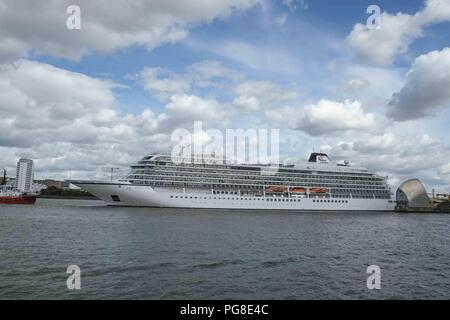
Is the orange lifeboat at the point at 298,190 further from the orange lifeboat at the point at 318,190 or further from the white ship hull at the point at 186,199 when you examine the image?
the orange lifeboat at the point at 318,190

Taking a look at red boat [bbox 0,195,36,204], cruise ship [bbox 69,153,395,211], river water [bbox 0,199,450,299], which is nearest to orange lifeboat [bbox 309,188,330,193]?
cruise ship [bbox 69,153,395,211]

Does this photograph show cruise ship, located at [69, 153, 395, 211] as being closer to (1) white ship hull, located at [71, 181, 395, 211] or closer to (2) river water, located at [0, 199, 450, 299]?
(1) white ship hull, located at [71, 181, 395, 211]

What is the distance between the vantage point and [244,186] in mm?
101938

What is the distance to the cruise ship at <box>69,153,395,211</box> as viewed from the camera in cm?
9175

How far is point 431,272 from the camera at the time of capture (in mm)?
26484

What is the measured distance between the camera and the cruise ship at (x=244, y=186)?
91750 millimetres

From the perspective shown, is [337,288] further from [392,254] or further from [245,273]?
[392,254]

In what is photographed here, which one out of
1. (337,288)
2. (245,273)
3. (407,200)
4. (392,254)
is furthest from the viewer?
(407,200)

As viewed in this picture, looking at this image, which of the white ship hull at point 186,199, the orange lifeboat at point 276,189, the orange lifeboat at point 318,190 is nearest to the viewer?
the white ship hull at point 186,199

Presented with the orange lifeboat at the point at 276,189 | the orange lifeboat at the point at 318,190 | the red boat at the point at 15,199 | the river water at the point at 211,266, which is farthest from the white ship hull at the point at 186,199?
the river water at the point at 211,266

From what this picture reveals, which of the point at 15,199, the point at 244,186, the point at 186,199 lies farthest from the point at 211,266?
the point at 15,199

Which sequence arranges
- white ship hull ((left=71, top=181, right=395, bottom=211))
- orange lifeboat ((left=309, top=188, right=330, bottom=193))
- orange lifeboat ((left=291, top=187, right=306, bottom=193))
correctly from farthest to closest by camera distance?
orange lifeboat ((left=309, top=188, right=330, bottom=193)), orange lifeboat ((left=291, top=187, right=306, bottom=193)), white ship hull ((left=71, top=181, right=395, bottom=211))
